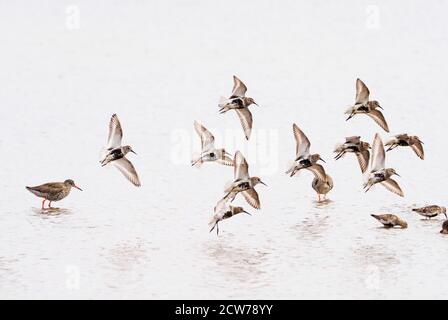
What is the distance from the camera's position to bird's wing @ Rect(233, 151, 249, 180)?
1353cm

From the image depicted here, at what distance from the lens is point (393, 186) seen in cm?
1502

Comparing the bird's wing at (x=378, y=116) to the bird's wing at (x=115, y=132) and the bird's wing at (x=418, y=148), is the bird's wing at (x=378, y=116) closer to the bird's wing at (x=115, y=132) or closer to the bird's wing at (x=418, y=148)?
the bird's wing at (x=418, y=148)

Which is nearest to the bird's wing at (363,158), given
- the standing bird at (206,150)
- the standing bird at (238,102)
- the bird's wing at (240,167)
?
the standing bird at (238,102)

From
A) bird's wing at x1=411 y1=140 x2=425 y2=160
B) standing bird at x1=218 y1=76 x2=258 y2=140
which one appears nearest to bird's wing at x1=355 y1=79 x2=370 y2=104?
bird's wing at x1=411 y1=140 x2=425 y2=160

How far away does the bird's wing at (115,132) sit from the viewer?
48.0 feet

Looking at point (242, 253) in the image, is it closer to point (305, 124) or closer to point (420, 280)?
point (420, 280)

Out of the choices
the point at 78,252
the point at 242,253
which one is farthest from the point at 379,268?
the point at 78,252

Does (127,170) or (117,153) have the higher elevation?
(117,153)

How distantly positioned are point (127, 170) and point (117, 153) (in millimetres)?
357

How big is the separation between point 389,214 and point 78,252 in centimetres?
433

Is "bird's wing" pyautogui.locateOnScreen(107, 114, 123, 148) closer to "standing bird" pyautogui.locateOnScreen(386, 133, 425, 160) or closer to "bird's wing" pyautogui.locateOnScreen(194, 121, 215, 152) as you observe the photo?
"bird's wing" pyautogui.locateOnScreen(194, 121, 215, 152)

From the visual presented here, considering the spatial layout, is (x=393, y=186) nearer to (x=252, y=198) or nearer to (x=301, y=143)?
(x=301, y=143)

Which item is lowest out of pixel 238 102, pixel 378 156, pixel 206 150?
pixel 378 156

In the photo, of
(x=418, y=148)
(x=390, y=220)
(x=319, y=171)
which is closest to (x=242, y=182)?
(x=319, y=171)
